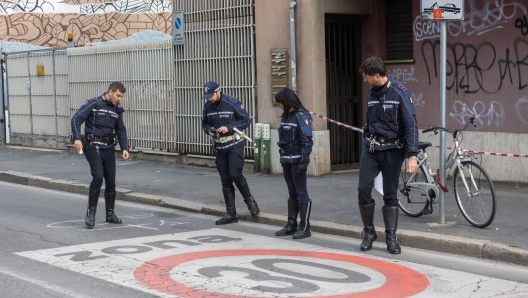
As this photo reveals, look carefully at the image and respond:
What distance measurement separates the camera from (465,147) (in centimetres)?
1312

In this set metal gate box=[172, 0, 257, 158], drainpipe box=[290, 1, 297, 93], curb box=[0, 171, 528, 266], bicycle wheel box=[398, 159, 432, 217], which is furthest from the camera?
metal gate box=[172, 0, 257, 158]

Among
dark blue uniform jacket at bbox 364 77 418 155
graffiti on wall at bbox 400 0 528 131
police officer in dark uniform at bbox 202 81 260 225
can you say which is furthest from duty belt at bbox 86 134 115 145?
graffiti on wall at bbox 400 0 528 131

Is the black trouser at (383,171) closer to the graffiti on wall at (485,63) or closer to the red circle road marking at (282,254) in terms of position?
the red circle road marking at (282,254)

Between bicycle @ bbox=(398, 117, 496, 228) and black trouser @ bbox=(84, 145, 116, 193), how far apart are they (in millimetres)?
3750

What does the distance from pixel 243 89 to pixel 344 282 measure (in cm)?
838

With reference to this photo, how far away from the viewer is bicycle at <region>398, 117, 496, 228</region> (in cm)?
904

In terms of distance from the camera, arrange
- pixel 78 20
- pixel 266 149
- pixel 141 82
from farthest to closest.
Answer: pixel 78 20, pixel 141 82, pixel 266 149

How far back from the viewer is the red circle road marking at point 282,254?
6.79m

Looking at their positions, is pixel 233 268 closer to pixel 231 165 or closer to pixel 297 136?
pixel 297 136

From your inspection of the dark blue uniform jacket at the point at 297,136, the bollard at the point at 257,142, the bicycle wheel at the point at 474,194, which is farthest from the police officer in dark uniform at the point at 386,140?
the bollard at the point at 257,142

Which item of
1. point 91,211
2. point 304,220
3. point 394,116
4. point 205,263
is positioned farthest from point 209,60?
point 205,263

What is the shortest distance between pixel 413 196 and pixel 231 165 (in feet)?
7.70

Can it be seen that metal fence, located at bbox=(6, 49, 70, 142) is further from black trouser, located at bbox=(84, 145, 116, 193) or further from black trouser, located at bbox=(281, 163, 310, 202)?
black trouser, located at bbox=(281, 163, 310, 202)

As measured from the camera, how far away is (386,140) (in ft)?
27.2
